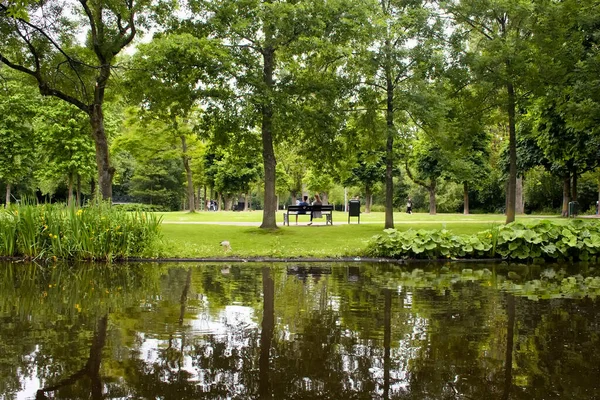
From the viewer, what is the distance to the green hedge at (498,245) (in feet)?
38.1

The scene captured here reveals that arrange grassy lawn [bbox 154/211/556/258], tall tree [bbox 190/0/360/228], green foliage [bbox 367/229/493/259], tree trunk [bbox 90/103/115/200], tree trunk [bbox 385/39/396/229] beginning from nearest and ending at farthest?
green foliage [bbox 367/229/493/259] < grassy lawn [bbox 154/211/556/258] < tall tree [bbox 190/0/360/228] < tree trunk [bbox 385/39/396/229] < tree trunk [bbox 90/103/115/200]

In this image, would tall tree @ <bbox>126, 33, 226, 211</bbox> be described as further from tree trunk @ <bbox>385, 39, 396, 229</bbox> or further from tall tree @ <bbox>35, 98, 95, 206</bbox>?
tall tree @ <bbox>35, 98, 95, 206</bbox>

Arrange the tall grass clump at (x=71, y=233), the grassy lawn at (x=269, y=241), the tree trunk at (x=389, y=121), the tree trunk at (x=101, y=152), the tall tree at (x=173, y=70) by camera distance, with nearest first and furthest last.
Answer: the tall grass clump at (x=71, y=233) < the grassy lawn at (x=269, y=241) < the tall tree at (x=173, y=70) < the tree trunk at (x=389, y=121) < the tree trunk at (x=101, y=152)

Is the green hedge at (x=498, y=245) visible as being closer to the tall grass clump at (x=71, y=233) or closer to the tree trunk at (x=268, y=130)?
the tall grass clump at (x=71, y=233)

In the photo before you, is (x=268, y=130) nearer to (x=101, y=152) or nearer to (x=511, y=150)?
(x=101, y=152)

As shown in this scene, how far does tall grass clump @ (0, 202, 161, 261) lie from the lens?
1088cm

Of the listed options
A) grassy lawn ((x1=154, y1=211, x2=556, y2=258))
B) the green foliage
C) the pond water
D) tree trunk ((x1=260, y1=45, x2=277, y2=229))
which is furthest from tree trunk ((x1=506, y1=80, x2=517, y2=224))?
the pond water

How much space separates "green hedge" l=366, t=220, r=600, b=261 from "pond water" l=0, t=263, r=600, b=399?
2660 millimetres

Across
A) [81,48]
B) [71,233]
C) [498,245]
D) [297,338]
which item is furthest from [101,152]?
[297,338]

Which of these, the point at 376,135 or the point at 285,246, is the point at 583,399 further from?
the point at 376,135

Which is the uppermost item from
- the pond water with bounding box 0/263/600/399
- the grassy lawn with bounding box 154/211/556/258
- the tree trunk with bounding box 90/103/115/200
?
the tree trunk with bounding box 90/103/115/200

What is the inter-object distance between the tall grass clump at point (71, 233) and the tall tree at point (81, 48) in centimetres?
471

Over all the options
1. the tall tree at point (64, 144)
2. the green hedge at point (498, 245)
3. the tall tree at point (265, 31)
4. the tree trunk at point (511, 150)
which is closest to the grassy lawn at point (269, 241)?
the green hedge at point (498, 245)

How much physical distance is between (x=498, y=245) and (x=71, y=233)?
9828 millimetres
